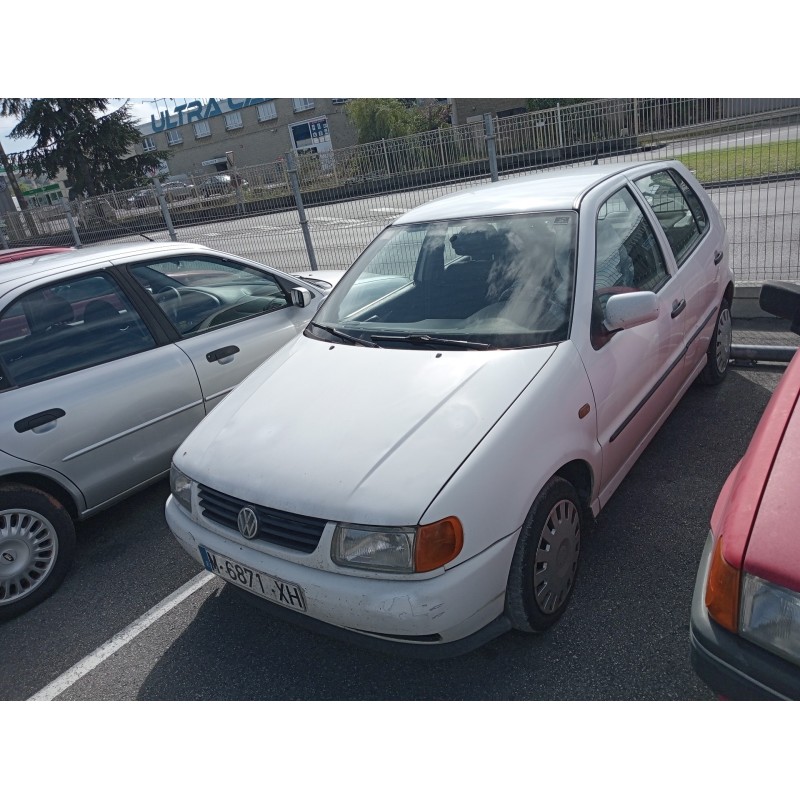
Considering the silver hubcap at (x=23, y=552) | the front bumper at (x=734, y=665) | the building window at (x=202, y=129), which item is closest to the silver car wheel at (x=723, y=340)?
the front bumper at (x=734, y=665)

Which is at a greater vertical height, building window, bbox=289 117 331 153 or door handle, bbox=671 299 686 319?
building window, bbox=289 117 331 153

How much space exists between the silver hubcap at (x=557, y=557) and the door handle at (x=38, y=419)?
2.63 metres

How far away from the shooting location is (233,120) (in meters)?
47.2

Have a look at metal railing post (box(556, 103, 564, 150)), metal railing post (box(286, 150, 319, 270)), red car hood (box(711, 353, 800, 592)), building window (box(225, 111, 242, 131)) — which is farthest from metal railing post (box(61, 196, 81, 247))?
building window (box(225, 111, 242, 131))

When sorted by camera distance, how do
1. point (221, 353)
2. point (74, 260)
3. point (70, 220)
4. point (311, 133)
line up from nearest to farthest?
1. point (74, 260)
2. point (221, 353)
3. point (70, 220)
4. point (311, 133)

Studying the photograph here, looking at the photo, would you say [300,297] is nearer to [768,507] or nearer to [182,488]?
[182,488]

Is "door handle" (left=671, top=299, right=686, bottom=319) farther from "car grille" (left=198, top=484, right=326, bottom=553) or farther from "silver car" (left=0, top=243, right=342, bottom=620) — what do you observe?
"silver car" (left=0, top=243, right=342, bottom=620)

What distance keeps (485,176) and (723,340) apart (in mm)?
3428

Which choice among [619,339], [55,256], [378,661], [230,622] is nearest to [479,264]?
[619,339]

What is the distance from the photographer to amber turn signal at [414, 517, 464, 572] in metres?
2.05

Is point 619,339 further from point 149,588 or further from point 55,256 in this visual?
point 55,256

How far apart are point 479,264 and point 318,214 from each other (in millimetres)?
5430

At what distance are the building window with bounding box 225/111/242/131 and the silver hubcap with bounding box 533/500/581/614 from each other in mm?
50311

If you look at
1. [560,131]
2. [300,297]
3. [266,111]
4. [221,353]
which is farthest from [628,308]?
[266,111]
